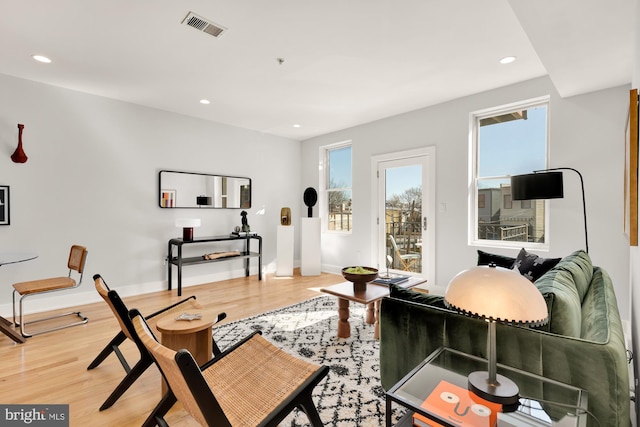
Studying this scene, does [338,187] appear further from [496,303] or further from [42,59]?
[496,303]

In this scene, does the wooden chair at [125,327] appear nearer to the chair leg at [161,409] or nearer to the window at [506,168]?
the chair leg at [161,409]

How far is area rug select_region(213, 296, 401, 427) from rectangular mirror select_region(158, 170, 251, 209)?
2303 millimetres

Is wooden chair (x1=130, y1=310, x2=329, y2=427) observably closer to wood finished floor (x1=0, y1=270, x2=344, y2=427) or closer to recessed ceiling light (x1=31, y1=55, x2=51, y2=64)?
wood finished floor (x1=0, y1=270, x2=344, y2=427)

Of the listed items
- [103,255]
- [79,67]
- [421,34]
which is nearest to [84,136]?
[79,67]

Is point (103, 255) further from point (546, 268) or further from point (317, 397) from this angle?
point (546, 268)

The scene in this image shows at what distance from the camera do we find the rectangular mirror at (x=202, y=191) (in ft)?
14.7

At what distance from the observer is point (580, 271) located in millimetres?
1862

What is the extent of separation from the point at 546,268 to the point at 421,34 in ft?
6.84

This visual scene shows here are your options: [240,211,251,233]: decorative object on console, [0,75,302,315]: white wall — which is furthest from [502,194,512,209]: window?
[0,75,302,315]: white wall

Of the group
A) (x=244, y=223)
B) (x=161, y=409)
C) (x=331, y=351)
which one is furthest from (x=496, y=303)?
(x=244, y=223)

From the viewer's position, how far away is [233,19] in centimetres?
234

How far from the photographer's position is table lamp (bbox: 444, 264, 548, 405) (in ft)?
3.28

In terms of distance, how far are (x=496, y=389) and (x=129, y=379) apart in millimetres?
1918

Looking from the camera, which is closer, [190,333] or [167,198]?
[190,333]
